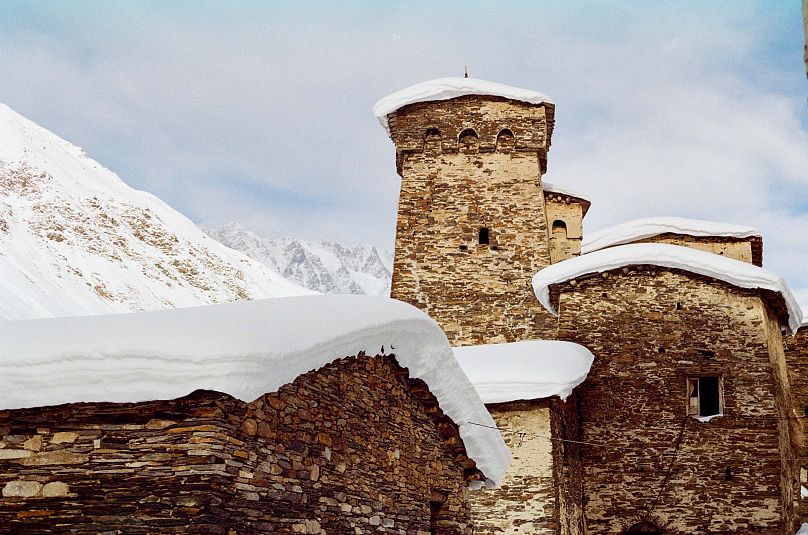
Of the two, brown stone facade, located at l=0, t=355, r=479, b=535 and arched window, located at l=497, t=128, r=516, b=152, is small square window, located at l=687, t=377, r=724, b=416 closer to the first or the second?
arched window, located at l=497, t=128, r=516, b=152

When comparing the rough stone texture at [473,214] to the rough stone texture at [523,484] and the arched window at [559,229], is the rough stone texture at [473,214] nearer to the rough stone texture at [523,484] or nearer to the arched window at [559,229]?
the arched window at [559,229]

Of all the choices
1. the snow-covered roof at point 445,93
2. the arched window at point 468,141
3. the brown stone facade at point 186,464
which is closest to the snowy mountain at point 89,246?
the snow-covered roof at point 445,93

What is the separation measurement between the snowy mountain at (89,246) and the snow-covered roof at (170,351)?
2643cm

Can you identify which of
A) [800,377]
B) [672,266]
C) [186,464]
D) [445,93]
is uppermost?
[445,93]

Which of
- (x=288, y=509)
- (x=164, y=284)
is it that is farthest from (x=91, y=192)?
(x=288, y=509)

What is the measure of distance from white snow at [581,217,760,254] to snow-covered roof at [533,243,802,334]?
429 centimetres

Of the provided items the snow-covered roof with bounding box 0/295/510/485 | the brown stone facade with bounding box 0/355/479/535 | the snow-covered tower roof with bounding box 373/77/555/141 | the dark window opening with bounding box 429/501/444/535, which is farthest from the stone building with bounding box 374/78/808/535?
the snow-covered roof with bounding box 0/295/510/485

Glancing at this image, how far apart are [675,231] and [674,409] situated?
20.0ft

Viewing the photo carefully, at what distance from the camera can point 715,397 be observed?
1470 centimetres

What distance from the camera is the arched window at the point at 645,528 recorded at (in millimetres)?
14125

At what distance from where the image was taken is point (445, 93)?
1888 centimetres

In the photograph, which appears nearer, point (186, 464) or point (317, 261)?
point (186, 464)

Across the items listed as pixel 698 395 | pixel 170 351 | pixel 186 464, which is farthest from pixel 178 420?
pixel 698 395

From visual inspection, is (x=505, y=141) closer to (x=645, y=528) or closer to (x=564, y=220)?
(x=564, y=220)
